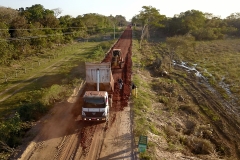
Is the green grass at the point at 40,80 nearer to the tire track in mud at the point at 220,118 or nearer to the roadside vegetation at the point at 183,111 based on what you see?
the roadside vegetation at the point at 183,111

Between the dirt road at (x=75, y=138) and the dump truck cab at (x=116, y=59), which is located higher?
the dump truck cab at (x=116, y=59)

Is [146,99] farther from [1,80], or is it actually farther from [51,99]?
[1,80]

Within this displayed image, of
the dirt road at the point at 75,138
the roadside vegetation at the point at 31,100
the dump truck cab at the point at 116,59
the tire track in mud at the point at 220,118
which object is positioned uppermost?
the dump truck cab at the point at 116,59

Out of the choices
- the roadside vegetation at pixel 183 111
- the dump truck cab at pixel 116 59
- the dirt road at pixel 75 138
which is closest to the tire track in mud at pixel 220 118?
the roadside vegetation at pixel 183 111

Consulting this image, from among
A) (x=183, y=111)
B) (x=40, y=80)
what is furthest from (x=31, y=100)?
(x=183, y=111)

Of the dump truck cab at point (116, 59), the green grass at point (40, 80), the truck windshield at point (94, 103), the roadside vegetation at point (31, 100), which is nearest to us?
the roadside vegetation at point (31, 100)

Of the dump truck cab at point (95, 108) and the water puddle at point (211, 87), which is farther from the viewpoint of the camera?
the water puddle at point (211, 87)
